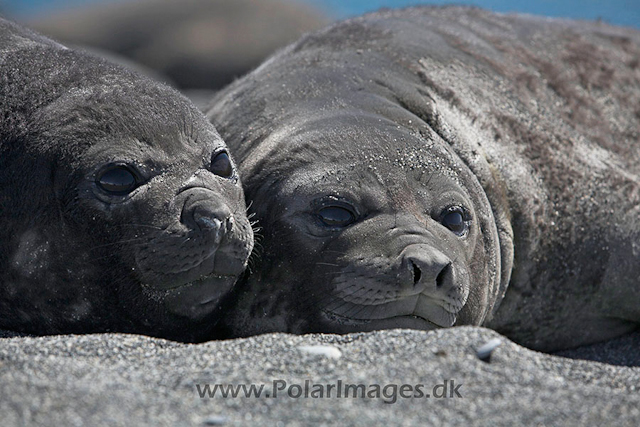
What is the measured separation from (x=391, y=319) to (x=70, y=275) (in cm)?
132

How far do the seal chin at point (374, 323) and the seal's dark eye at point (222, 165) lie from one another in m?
0.75

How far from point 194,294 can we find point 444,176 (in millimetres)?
1288

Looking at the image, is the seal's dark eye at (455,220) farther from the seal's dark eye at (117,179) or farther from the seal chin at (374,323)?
the seal's dark eye at (117,179)

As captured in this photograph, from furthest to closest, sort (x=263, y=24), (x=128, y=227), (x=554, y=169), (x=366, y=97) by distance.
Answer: (x=263, y=24), (x=554, y=169), (x=366, y=97), (x=128, y=227)

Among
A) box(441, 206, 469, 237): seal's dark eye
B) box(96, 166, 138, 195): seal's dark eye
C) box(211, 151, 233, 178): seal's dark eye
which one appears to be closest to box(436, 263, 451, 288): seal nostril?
box(441, 206, 469, 237): seal's dark eye

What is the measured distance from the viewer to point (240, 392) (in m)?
2.99

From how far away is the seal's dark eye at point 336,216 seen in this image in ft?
14.0

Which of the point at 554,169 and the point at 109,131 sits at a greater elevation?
the point at 554,169

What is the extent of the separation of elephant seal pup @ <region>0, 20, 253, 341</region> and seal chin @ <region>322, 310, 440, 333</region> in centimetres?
46

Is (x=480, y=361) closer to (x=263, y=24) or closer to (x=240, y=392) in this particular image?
(x=240, y=392)

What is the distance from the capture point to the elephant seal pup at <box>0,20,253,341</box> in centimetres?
394

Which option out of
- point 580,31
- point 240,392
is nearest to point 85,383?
point 240,392

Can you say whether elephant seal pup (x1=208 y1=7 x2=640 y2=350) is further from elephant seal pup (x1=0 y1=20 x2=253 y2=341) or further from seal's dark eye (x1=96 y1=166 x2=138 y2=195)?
seal's dark eye (x1=96 y1=166 x2=138 y2=195)

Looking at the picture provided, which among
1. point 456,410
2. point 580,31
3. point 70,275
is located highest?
point 580,31
